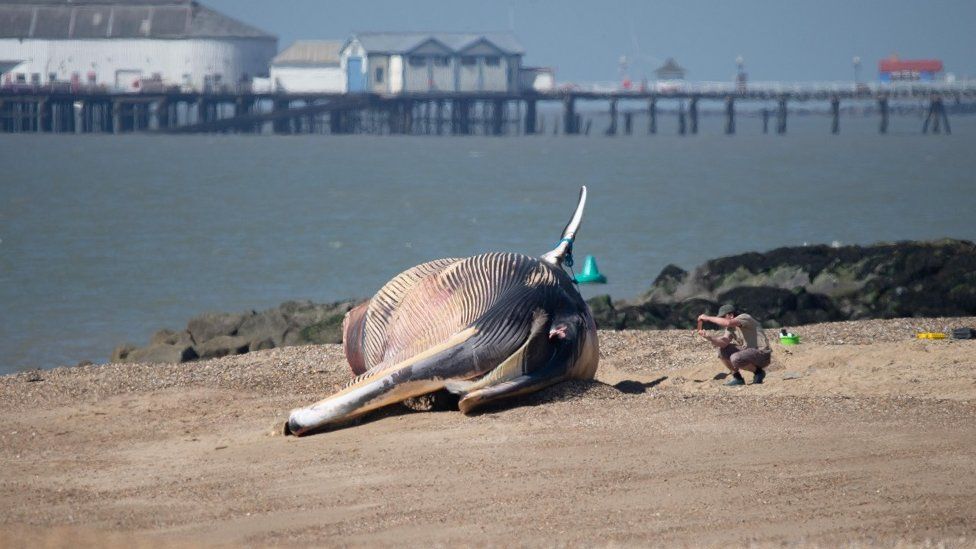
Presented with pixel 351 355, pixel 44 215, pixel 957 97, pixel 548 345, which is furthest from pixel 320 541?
pixel 957 97

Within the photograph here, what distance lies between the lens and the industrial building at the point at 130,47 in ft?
385

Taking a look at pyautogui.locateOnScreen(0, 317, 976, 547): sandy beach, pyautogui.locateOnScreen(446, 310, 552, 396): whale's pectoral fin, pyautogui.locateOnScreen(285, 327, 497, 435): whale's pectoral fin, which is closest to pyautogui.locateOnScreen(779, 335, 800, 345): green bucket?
pyautogui.locateOnScreen(0, 317, 976, 547): sandy beach

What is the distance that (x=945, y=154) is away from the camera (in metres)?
98.8

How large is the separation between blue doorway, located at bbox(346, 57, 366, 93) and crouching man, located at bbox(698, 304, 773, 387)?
4013 inches

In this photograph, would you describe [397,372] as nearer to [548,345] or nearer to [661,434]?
[548,345]

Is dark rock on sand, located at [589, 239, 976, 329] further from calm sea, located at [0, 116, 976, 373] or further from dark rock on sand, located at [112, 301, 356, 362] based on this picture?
calm sea, located at [0, 116, 976, 373]

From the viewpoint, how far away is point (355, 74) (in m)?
113

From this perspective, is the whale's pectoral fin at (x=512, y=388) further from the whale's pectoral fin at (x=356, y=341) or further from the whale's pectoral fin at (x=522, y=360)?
the whale's pectoral fin at (x=356, y=341)

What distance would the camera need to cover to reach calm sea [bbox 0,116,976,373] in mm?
30391

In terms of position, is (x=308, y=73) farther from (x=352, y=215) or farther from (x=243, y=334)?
(x=243, y=334)

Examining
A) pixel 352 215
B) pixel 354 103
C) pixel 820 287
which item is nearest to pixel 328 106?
pixel 354 103

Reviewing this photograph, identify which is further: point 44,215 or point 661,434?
point 44,215

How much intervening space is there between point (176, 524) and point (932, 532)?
3.73m

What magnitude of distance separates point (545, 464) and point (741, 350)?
316cm
